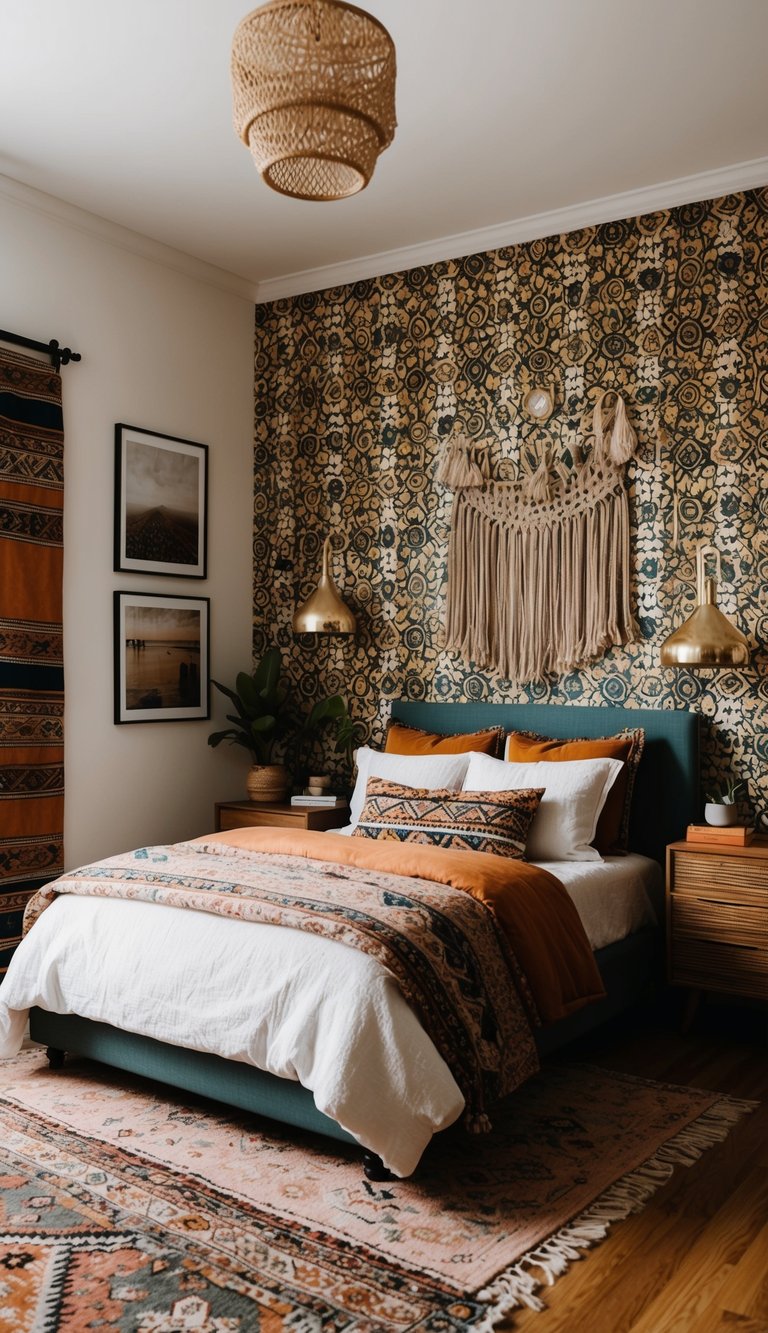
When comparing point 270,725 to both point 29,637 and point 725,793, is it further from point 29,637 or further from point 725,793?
point 725,793

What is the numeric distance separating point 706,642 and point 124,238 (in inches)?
117

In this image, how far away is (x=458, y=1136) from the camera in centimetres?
300

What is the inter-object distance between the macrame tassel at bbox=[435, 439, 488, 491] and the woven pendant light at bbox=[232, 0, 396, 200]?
2.34 meters

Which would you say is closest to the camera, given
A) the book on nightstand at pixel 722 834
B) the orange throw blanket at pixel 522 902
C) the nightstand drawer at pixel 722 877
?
the orange throw blanket at pixel 522 902

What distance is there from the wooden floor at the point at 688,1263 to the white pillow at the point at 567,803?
3.45 ft

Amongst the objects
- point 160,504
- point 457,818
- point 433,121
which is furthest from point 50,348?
point 457,818

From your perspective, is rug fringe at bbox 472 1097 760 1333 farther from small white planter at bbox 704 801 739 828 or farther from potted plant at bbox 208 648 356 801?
potted plant at bbox 208 648 356 801

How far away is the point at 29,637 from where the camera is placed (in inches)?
166

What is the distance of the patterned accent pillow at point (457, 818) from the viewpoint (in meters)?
3.75

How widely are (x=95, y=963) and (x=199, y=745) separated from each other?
198 cm

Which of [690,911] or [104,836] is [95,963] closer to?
[104,836]

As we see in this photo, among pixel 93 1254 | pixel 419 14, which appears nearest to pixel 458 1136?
pixel 93 1254

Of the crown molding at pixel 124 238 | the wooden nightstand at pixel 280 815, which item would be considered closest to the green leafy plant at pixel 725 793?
the wooden nightstand at pixel 280 815

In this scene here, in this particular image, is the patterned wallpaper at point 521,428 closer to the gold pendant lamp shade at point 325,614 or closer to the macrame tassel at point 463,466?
the macrame tassel at point 463,466
